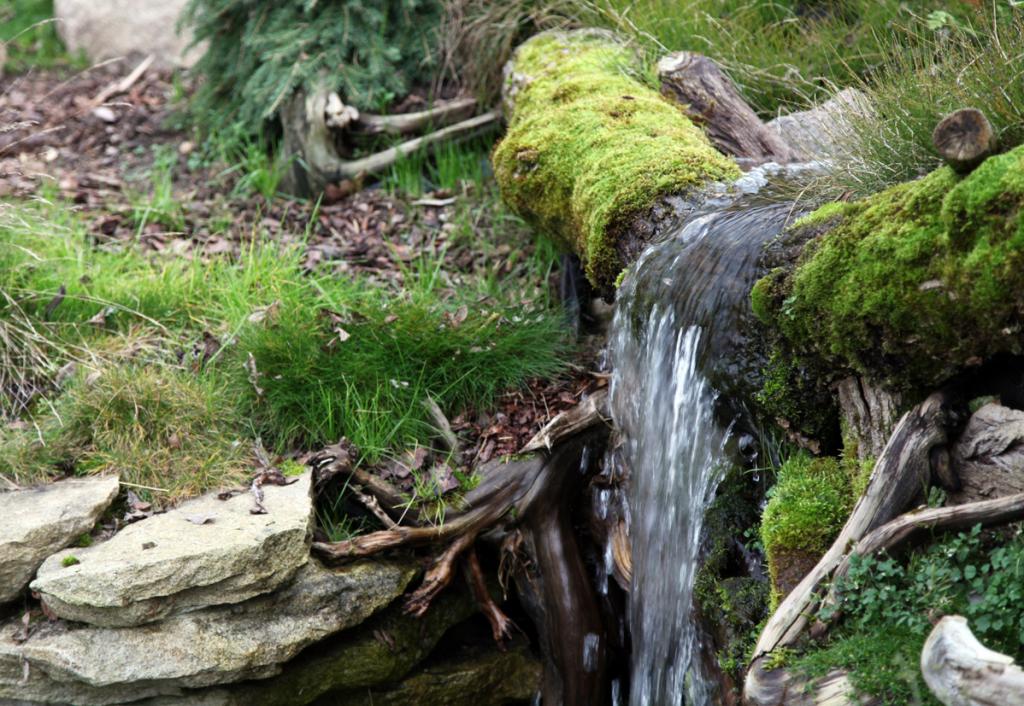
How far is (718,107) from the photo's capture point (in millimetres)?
4816

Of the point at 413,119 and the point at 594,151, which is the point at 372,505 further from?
the point at 413,119

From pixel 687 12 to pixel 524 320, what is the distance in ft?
7.00

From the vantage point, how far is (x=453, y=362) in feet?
15.3

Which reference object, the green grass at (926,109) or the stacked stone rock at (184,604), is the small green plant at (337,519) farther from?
the green grass at (926,109)

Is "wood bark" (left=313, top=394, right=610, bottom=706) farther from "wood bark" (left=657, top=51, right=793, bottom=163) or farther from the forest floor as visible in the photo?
"wood bark" (left=657, top=51, right=793, bottom=163)

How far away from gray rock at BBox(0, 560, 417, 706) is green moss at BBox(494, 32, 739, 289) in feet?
5.75

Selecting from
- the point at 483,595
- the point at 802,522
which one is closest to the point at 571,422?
the point at 483,595

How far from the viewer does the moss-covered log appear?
2.50 metres

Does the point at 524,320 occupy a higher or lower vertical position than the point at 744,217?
lower

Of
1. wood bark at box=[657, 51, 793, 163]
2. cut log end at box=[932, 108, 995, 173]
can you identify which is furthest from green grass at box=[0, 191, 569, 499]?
cut log end at box=[932, 108, 995, 173]

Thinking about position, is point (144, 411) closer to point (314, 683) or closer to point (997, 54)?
point (314, 683)

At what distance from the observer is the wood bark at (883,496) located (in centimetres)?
274

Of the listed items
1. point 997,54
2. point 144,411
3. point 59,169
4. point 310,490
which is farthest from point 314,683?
point 59,169

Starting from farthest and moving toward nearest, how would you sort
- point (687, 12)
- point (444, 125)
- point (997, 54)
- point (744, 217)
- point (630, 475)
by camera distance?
point (444, 125), point (687, 12), point (630, 475), point (744, 217), point (997, 54)
